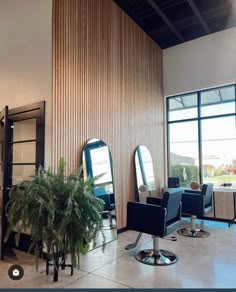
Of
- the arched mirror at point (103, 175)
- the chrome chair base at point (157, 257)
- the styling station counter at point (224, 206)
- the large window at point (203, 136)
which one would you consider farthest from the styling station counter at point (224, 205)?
the arched mirror at point (103, 175)

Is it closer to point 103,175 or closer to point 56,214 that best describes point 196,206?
point 103,175

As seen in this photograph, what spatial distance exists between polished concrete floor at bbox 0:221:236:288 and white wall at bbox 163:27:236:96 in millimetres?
3672

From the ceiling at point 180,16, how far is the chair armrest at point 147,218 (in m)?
4.08

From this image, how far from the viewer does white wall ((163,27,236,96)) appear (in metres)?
5.71

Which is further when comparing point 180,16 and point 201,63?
point 201,63

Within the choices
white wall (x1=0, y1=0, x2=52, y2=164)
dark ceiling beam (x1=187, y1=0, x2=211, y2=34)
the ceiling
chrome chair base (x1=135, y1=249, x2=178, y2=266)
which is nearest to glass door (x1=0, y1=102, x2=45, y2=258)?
white wall (x1=0, y1=0, x2=52, y2=164)

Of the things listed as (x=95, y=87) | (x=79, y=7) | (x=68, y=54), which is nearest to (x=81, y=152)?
(x=95, y=87)

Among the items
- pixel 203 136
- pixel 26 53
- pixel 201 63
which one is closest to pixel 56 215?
pixel 26 53

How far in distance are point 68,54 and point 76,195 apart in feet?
7.53

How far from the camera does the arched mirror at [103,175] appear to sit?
4.05 metres

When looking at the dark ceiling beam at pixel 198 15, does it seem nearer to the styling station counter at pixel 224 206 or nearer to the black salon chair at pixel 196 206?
the black salon chair at pixel 196 206

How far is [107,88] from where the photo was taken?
4680mm

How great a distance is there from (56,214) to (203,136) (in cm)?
454

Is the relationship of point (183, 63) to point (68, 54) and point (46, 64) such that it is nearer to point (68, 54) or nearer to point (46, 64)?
point (68, 54)
